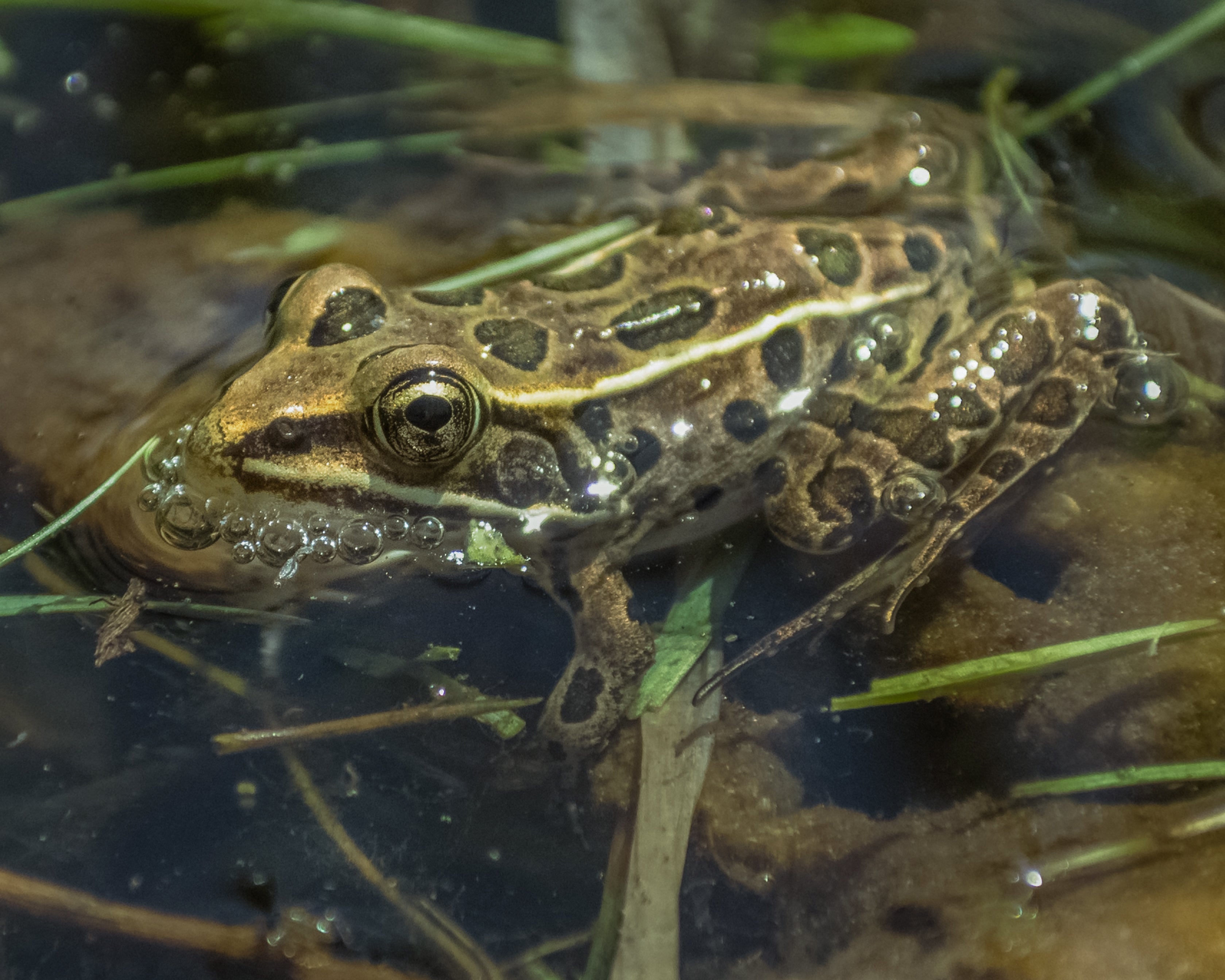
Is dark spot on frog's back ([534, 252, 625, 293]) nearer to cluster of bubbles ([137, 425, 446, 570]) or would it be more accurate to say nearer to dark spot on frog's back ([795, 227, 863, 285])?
dark spot on frog's back ([795, 227, 863, 285])

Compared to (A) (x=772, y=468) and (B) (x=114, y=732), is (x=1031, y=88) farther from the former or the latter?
(B) (x=114, y=732)

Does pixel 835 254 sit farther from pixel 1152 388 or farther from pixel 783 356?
pixel 1152 388

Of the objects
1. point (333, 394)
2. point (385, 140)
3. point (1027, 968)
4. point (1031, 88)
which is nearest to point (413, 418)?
point (333, 394)

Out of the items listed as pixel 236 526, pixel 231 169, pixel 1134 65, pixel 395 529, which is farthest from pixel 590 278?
pixel 1134 65

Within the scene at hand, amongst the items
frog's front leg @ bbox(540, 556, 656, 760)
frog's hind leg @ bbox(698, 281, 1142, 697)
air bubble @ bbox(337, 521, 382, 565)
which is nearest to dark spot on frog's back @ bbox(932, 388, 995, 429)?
frog's hind leg @ bbox(698, 281, 1142, 697)

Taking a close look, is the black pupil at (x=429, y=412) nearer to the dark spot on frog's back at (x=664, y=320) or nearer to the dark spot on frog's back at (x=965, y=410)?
the dark spot on frog's back at (x=664, y=320)
